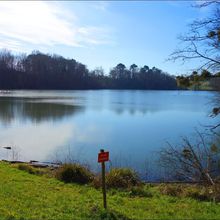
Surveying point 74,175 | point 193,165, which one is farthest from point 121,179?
point 193,165

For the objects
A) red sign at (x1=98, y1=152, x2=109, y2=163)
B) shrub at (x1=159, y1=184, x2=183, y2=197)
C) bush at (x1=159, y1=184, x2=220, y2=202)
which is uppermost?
red sign at (x1=98, y1=152, x2=109, y2=163)

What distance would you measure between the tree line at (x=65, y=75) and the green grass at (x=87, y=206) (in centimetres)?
10476

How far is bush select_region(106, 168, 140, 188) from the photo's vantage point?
9.93m

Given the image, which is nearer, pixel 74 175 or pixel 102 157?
pixel 102 157

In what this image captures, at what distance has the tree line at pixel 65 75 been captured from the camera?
373 ft

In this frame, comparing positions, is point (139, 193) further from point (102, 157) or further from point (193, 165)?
point (102, 157)

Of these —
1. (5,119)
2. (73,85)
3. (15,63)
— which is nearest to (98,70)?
(73,85)

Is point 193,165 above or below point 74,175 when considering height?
above

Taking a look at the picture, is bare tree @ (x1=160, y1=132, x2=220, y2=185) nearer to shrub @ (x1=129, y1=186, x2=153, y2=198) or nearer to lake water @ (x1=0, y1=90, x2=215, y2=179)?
lake water @ (x1=0, y1=90, x2=215, y2=179)

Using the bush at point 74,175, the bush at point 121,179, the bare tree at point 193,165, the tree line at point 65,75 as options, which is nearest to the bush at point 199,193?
the bare tree at point 193,165

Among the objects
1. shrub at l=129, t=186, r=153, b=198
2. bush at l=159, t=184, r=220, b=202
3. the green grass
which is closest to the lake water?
bush at l=159, t=184, r=220, b=202

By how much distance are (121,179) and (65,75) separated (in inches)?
4717

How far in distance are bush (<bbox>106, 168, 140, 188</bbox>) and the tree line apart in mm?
102170

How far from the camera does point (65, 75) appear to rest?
12800 cm
